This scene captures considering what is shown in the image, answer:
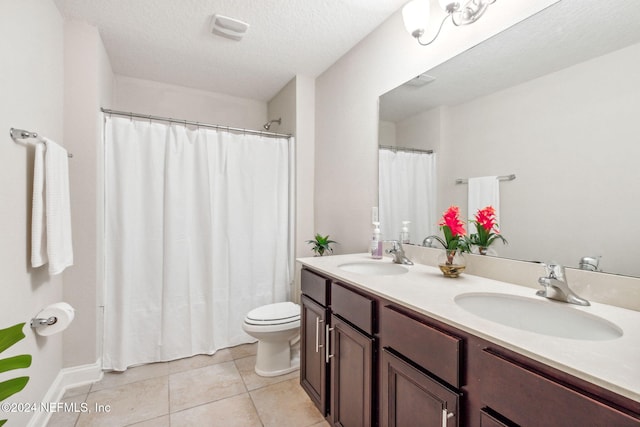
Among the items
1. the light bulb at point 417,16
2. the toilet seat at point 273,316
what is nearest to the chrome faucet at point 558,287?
the light bulb at point 417,16

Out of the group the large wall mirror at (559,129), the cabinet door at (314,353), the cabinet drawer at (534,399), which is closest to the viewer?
the cabinet drawer at (534,399)

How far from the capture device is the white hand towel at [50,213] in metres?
1.43

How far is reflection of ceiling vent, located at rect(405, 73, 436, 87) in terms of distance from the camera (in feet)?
5.32

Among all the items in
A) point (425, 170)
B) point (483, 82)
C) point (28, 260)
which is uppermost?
point (483, 82)

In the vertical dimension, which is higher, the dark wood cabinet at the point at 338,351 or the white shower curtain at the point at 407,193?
the white shower curtain at the point at 407,193

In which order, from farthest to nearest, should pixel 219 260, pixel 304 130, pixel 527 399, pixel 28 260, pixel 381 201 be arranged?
pixel 304 130 < pixel 219 260 < pixel 381 201 < pixel 28 260 < pixel 527 399

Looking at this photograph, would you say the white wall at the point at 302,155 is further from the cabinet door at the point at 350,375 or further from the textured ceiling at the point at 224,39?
the cabinet door at the point at 350,375

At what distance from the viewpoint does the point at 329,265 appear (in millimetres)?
1644

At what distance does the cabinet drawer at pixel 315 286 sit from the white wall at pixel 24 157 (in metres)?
1.33

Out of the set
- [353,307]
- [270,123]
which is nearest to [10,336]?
[353,307]

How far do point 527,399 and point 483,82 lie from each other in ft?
4.30

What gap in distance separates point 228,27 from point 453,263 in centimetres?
201

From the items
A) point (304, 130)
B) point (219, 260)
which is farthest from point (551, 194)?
point (219, 260)

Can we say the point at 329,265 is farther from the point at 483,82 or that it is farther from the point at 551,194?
the point at 483,82
